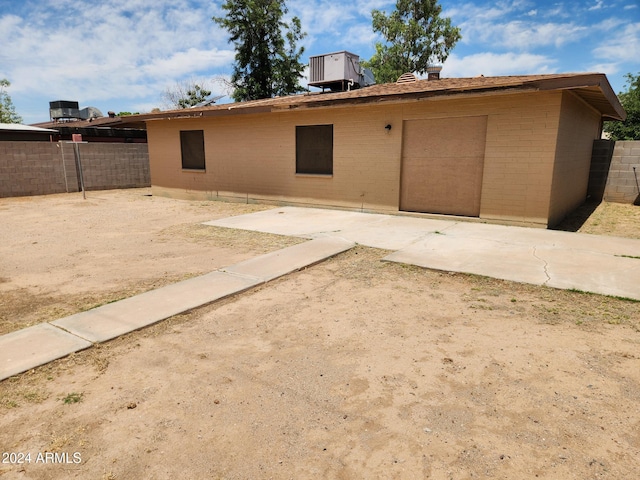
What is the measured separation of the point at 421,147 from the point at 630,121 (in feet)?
69.5

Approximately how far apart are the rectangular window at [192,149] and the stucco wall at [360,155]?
0.21 metres

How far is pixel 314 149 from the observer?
11.2 m

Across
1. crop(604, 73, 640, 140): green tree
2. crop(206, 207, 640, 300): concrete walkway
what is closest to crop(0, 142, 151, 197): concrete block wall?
crop(206, 207, 640, 300): concrete walkway

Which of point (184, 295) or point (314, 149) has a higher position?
point (314, 149)

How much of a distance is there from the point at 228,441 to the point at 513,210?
784cm

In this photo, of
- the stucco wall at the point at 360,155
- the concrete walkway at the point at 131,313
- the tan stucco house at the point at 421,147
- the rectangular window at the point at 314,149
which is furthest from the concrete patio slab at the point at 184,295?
the rectangular window at the point at 314,149

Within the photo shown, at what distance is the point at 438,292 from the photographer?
15.4 ft

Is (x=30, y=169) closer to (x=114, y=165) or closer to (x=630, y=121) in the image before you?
(x=114, y=165)

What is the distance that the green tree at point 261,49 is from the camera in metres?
25.3

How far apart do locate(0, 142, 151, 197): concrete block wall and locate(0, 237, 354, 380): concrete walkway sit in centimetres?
1351

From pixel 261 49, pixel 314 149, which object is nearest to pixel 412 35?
pixel 261 49

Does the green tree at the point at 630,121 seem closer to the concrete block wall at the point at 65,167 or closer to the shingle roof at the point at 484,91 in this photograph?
the shingle roof at the point at 484,91

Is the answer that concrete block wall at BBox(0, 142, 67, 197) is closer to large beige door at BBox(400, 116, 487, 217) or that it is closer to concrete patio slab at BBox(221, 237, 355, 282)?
concrete patio slab at BBox(221, 237, 355, 282)

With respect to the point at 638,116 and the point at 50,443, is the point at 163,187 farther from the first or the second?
the point at 638,116
